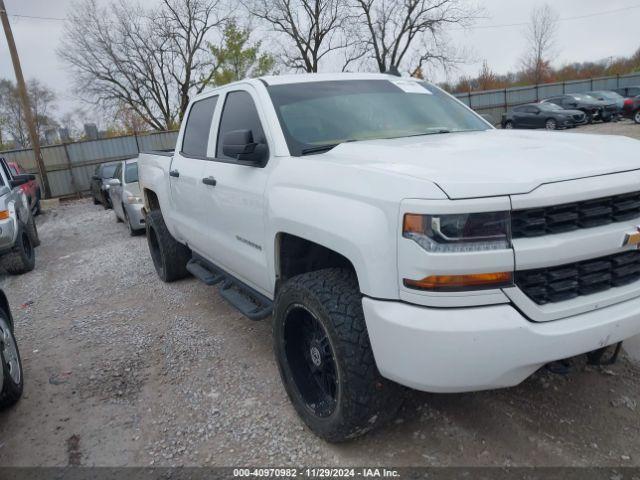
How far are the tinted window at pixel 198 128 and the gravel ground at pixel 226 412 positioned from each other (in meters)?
1.58

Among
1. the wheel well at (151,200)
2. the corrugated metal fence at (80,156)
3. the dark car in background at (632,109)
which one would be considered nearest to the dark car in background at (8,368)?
the wheel well at (151,200)

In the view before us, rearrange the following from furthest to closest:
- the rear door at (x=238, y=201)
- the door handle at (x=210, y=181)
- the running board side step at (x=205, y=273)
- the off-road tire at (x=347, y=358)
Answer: the running board side step at (x=205, y=273), the door handle at (x=210, y=181), the rear door at (x=238, y=201), the off-road tire at (x=347, y=358)

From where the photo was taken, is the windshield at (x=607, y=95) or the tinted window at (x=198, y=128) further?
the windshield at (x=607, y=95)

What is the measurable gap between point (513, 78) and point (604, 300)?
5490cm

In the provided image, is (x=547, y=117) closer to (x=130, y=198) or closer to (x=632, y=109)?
(x=632, y=109)

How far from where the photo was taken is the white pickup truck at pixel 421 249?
1.91 m

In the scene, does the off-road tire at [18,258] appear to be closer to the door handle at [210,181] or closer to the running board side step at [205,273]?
the running board side step at [205,273]

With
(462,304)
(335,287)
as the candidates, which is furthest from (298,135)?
(462,304)

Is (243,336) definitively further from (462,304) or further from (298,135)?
(462,304)

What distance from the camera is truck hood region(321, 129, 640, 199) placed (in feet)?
6.37

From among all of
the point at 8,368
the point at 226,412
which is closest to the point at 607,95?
the point at 226,412

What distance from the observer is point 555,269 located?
6.59ft

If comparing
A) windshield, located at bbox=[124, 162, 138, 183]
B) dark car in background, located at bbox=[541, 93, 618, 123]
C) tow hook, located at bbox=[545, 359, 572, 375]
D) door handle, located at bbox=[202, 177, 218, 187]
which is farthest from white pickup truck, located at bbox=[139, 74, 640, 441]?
dark car in background, located at bbox=[541, 93, 618, 123]

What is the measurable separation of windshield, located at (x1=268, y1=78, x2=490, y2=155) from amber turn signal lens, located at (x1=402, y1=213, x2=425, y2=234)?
1.16 metres
